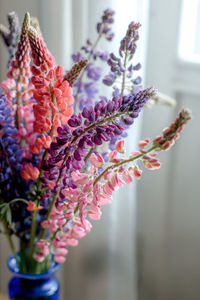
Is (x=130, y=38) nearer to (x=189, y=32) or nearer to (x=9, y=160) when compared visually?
(x=9, y=160)

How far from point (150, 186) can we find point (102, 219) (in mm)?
254

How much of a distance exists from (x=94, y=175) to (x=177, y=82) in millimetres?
662

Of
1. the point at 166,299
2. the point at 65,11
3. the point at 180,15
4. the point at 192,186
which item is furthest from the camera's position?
the point at 166,299

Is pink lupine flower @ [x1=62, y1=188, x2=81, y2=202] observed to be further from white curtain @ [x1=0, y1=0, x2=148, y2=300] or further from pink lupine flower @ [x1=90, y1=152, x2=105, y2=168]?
white curtain @ [x1=0, y1=0, x2=148, y2=300]

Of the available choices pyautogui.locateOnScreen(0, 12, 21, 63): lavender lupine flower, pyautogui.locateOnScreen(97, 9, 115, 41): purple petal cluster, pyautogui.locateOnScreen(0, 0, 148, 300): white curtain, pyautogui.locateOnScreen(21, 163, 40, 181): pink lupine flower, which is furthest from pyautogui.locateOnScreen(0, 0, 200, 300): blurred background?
pyautogui.locateOnScreen(21, 163, 40, 181): pink lupine flower

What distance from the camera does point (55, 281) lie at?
861 mm

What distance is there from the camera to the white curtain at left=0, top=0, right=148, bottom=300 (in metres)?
0.98

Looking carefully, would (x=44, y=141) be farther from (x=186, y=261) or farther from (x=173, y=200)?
(x=186, y=261)

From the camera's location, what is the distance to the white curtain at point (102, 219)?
3.22 feet

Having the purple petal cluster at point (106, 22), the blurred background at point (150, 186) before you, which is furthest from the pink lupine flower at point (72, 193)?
the blurred background at point (150, 186)

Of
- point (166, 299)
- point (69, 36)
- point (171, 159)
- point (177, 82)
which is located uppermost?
point (69, 36)

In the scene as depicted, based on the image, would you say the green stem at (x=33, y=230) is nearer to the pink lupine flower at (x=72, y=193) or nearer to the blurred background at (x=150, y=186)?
the pink lupine flower at (x=72, y=193)

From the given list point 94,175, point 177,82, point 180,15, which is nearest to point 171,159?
point 177,82

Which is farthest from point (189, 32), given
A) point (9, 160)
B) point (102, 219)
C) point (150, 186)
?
point (9, 160)
